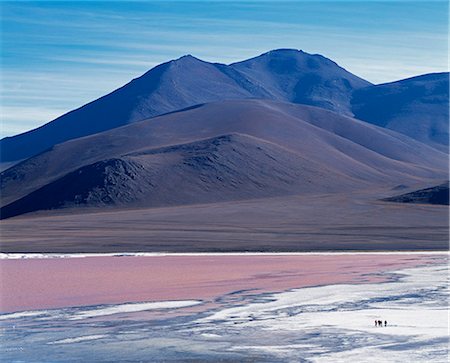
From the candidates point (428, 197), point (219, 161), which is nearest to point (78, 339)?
point (428, 197)

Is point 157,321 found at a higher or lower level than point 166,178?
lower

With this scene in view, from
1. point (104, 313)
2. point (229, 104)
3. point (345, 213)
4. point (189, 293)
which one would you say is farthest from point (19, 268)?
point (229, 104)

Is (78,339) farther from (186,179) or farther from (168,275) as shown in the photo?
(186,179)

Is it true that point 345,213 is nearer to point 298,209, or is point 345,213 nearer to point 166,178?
point 298,209

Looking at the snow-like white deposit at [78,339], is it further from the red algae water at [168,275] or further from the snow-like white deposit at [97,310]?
the red algae water at [168,275]

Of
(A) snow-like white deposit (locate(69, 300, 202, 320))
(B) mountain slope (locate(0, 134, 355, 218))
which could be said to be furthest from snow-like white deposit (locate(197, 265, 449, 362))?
(B) mountain slope (locate(0, 134, 355, 218))

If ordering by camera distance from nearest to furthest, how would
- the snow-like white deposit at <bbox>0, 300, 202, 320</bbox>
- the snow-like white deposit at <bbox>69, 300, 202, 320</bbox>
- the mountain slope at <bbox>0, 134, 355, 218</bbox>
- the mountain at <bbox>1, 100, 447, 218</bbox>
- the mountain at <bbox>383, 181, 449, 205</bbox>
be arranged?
the snow-like white deposit at <bbox>0, 300, 202, 320</bbox>, the snow-like white deposit at <bbox>69, 300, 202, 320</bbox>, the mountain at <bbox>383, 181, 449, 205</bbox>, the mountain slope at <bbox>0, 134, 355, 218</bbox>, the mountain at <bbox>1, 100, 447, 218</bbox>

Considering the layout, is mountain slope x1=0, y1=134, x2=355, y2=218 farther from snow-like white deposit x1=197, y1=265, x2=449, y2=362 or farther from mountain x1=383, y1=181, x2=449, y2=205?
snow-like white deposit x1=197, y1=265, x2=449, y2=362

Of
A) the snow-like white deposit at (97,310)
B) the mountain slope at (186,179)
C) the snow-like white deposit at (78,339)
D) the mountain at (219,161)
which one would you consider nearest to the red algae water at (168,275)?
the snow-like white deposit at (97,310)
